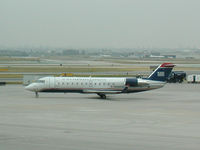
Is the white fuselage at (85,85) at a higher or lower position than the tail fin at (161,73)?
lower

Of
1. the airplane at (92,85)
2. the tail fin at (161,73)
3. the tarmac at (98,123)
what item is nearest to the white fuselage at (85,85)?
the airplane at (92,85)

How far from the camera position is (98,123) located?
34.5 meters

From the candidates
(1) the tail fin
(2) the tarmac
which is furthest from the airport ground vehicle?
(2) the tarmac

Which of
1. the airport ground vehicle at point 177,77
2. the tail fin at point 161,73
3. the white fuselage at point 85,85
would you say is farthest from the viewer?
the airport ground vehicle at point 177,77

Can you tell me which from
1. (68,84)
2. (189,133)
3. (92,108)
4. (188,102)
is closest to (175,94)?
(188,102)

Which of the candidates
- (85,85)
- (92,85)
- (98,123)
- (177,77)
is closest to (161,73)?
(92,85)

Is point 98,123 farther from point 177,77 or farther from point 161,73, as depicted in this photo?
point 177,77

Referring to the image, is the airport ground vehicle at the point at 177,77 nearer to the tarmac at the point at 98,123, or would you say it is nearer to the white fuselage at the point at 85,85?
the tarmac at the point at 98,123

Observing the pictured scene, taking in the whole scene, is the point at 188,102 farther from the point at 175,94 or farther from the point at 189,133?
the point at 189,133

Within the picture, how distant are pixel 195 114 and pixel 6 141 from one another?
20.3m

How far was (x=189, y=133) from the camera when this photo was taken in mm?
30484

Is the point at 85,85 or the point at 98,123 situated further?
the point at 85,85

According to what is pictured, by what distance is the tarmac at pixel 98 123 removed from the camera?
2642cm

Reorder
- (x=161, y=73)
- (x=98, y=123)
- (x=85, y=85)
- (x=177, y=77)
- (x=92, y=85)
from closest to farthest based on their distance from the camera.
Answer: (x=98, y=123), (x=85, y=85), (x=92, y=85), (x=161, y=73), (x=177, y=77)
